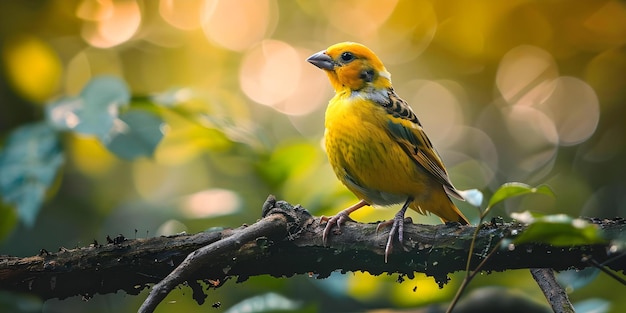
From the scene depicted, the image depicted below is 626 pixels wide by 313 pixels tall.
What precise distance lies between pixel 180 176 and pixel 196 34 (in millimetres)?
2050

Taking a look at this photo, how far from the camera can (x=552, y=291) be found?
94.0 inches

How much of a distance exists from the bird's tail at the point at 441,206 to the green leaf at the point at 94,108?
1.57 m

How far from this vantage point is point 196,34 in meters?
7.30

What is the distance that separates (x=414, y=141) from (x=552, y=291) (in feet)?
4.19

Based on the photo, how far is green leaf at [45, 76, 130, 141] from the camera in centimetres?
305

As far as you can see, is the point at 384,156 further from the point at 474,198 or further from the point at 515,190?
the point at 515,190

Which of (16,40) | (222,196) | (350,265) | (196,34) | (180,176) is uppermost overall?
(196,34)

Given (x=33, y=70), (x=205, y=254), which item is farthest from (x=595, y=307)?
(x=33, y=70)

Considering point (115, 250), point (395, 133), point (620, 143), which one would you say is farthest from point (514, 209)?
point (115, 250)

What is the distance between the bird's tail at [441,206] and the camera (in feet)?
11.5

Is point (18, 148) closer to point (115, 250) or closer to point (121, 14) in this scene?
point (115, 250)

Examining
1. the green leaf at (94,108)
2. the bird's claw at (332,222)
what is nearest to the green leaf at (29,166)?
the green leaf at (94,108)

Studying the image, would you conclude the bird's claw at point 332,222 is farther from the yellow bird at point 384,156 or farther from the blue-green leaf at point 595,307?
the blue-green leaf at point 595,307

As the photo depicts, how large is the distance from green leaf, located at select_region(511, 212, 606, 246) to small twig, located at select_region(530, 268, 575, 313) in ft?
2.31
